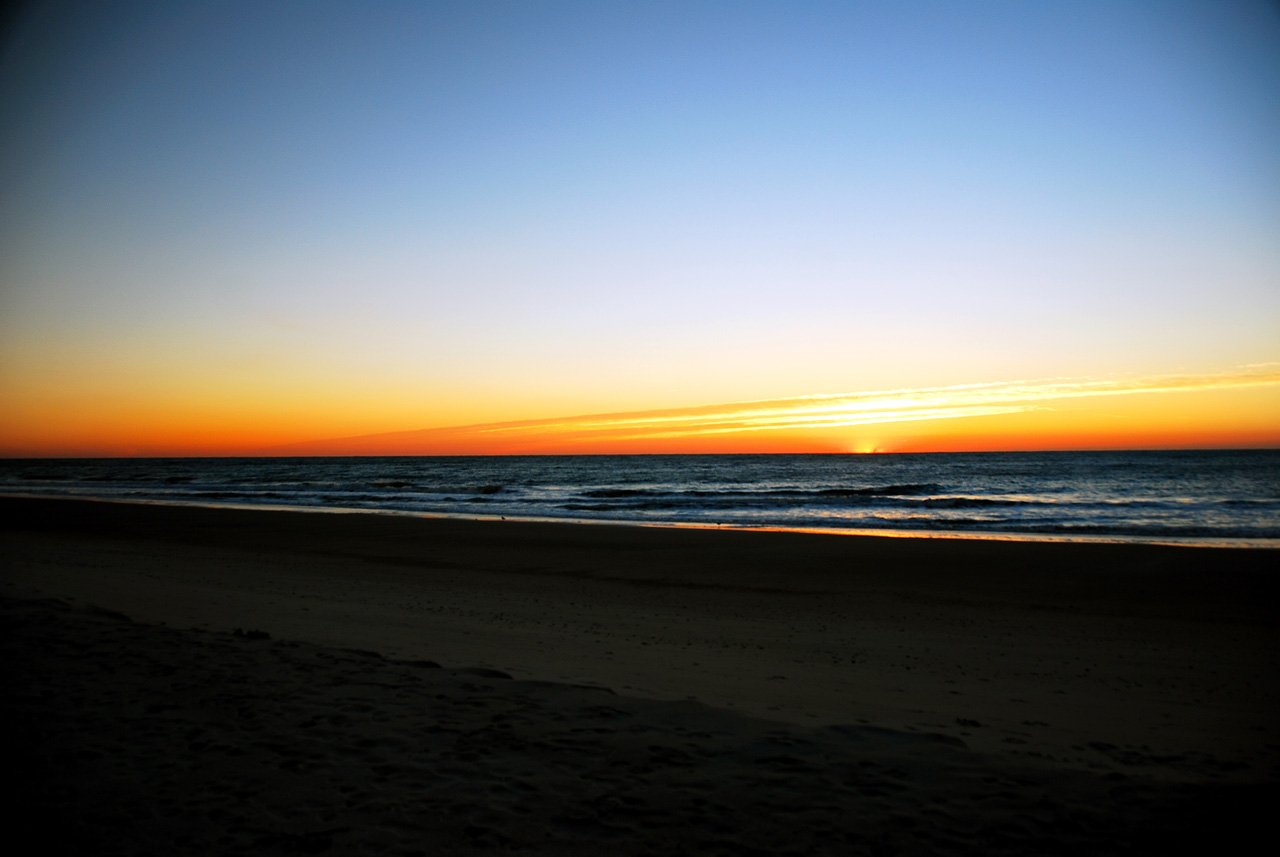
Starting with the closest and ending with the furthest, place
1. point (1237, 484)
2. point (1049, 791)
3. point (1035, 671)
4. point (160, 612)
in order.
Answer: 1. point (1049, 791)
2. point (1035, 671)
3. point (160, 612)
4. point (1237, 484)

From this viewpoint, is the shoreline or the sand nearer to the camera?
the sand

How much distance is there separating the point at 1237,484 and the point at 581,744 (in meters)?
56.2

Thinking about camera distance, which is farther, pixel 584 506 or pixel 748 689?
pixel 584 506

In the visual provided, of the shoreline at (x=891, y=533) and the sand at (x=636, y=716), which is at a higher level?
the sand at (x=636, y=716)

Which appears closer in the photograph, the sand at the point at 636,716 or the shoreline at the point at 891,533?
the sand at the point at 636,716

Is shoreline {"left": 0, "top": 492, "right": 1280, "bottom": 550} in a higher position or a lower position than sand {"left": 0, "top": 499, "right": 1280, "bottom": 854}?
lower

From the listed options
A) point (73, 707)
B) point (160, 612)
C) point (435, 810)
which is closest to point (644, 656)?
point (435, 810)

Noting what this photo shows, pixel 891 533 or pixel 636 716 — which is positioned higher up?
pixel 636 716

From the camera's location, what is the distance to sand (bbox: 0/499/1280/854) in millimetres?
3971

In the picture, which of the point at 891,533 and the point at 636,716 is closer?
the point at 636,716

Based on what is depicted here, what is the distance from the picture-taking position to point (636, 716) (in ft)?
18.6

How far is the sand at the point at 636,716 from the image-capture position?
13.0ft

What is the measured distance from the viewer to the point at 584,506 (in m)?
36.6

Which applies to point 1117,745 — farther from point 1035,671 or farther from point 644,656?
point 644,656
